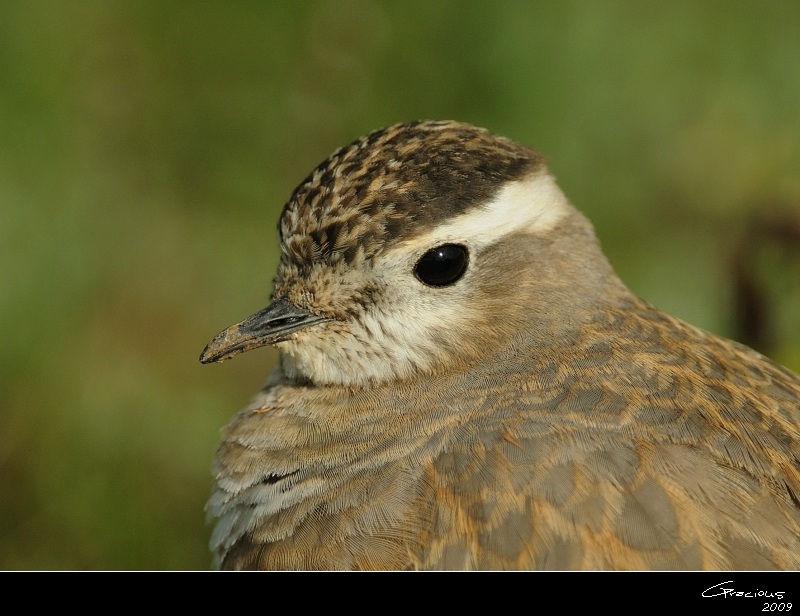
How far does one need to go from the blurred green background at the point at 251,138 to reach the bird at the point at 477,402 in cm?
196

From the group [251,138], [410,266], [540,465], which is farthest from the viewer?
[251,138]

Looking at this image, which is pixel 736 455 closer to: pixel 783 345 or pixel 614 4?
pixel 783 345

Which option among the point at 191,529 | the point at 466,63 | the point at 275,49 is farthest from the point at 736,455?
the point at 275,49

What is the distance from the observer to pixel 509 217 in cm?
457

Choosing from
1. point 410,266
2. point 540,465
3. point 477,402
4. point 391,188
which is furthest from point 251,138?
point 540,465

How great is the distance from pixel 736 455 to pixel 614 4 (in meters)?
4.47

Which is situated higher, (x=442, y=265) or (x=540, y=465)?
(x=442, y=265)

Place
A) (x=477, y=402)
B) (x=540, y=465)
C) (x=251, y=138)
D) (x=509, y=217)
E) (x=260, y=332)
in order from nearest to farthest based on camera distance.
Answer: (x=540, y=465)
(x=477, y=402)
(x=260, y=332)
(x=509, y=217)
(x=251, y=138)

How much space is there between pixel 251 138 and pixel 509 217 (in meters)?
3.59

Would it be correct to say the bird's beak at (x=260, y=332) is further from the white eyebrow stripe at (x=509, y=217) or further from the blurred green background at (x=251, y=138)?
the blurred green background at (x=251, y=138)

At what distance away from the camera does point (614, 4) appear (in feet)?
23.9

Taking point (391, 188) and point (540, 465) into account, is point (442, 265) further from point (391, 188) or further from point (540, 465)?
point (540, 465)

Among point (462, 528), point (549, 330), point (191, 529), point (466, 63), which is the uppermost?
point (466, 63)

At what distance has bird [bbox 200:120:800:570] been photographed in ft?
11.6
